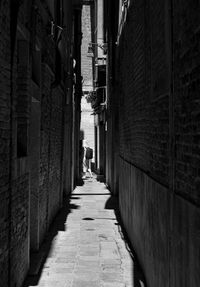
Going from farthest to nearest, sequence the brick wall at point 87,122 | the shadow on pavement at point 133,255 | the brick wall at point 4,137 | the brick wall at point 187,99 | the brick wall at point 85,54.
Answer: the brick wall at point 85,54 < the brick wall at point 87,122 < the shadow on pavement at point 133,255 < the brick wall at point 4,137 < the brick wall at point 187,99

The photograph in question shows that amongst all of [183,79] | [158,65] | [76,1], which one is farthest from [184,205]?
[76,1]

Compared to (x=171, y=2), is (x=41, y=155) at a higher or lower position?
lower

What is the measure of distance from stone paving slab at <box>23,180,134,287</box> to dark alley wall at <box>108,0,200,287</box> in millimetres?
431

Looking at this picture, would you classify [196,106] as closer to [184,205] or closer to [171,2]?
[184,205]

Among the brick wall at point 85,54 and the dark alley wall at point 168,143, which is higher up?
the brick wall at point 85,54

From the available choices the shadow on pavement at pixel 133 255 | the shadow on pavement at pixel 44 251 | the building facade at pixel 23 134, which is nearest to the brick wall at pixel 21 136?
the building facade at pixel 23 134

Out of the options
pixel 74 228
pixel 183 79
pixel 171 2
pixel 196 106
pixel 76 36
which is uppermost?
pixel 76 36

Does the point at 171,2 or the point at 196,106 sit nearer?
the point at 196,106

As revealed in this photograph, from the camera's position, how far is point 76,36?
24.1m

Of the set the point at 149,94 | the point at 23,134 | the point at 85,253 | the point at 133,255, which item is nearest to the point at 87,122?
the point at 85,253

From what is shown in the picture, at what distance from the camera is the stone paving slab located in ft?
20.9

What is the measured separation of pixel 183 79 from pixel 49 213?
6910 millimetres

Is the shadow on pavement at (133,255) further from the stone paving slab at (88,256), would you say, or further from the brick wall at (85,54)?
the brick wall at (85,54)

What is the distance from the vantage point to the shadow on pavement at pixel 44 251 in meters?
6.42
